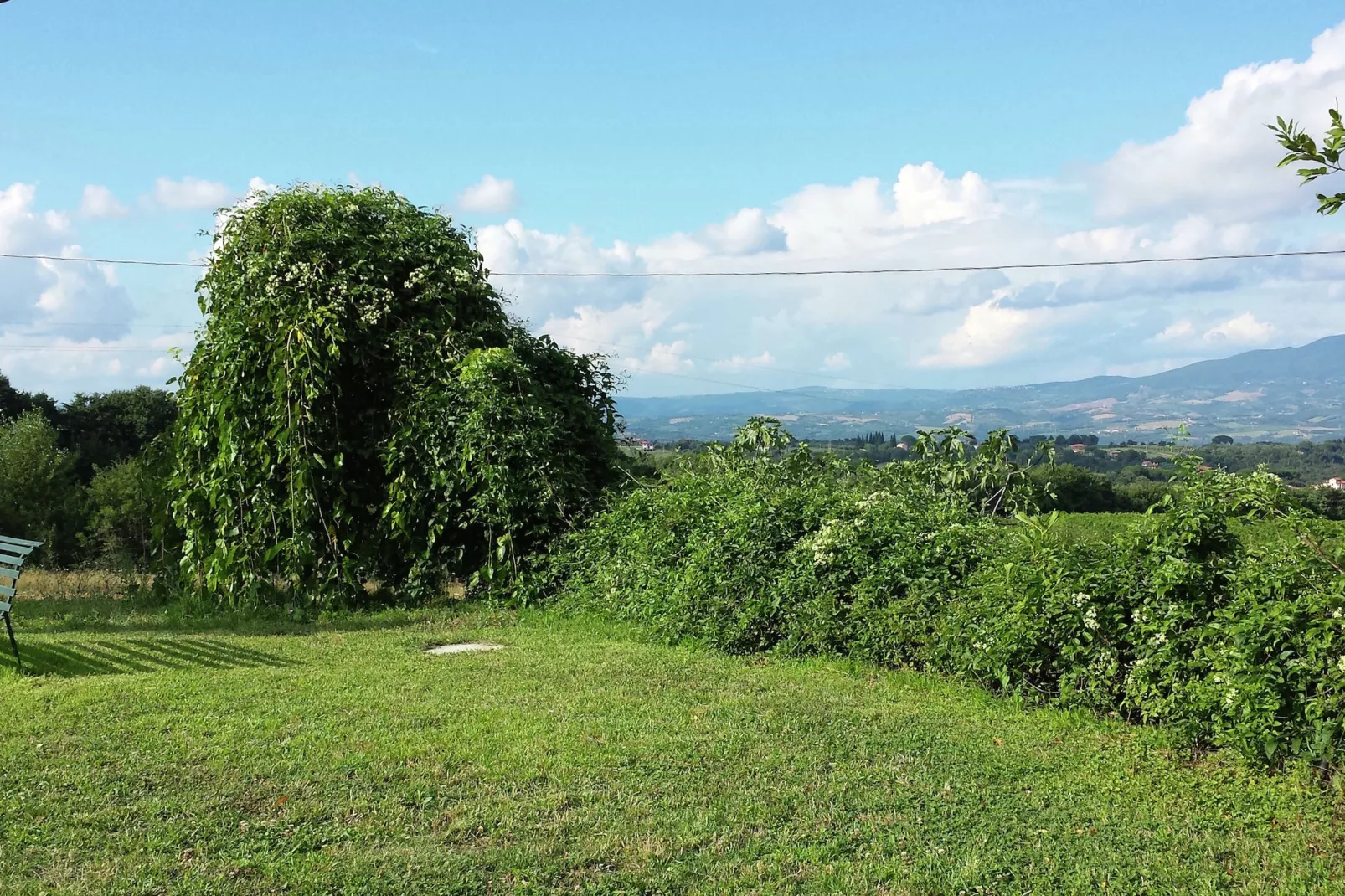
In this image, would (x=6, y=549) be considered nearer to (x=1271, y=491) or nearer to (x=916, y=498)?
(x=916, y=498)

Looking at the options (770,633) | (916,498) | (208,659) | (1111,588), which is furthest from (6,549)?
(1111,588)

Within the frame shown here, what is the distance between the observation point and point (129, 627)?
959 centimetres

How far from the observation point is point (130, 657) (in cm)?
752

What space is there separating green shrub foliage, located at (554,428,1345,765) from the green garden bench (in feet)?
15.3

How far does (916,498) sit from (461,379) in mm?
4933

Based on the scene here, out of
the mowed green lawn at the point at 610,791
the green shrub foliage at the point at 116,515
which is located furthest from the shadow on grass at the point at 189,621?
the green shrub foliage at the point at 116,515

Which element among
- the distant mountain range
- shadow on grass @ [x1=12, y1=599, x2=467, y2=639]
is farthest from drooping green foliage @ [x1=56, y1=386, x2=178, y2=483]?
shadow on grass @ [x1=12, y1=599, x2=467, y2=639]

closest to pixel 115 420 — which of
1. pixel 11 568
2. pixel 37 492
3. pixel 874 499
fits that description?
pixel 37 492

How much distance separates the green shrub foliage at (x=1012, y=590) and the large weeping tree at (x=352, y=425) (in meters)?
1.48

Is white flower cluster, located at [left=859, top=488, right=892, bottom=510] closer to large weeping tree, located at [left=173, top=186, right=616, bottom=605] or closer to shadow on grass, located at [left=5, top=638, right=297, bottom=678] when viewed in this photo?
large weeping tree, located at [left=173, top=186, right=616, bottom=605]

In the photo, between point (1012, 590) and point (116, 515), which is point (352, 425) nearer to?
point (1012, 590)

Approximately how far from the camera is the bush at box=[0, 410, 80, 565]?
27.8m

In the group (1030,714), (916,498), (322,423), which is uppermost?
(322,423)

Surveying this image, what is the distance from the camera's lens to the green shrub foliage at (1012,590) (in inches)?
187
